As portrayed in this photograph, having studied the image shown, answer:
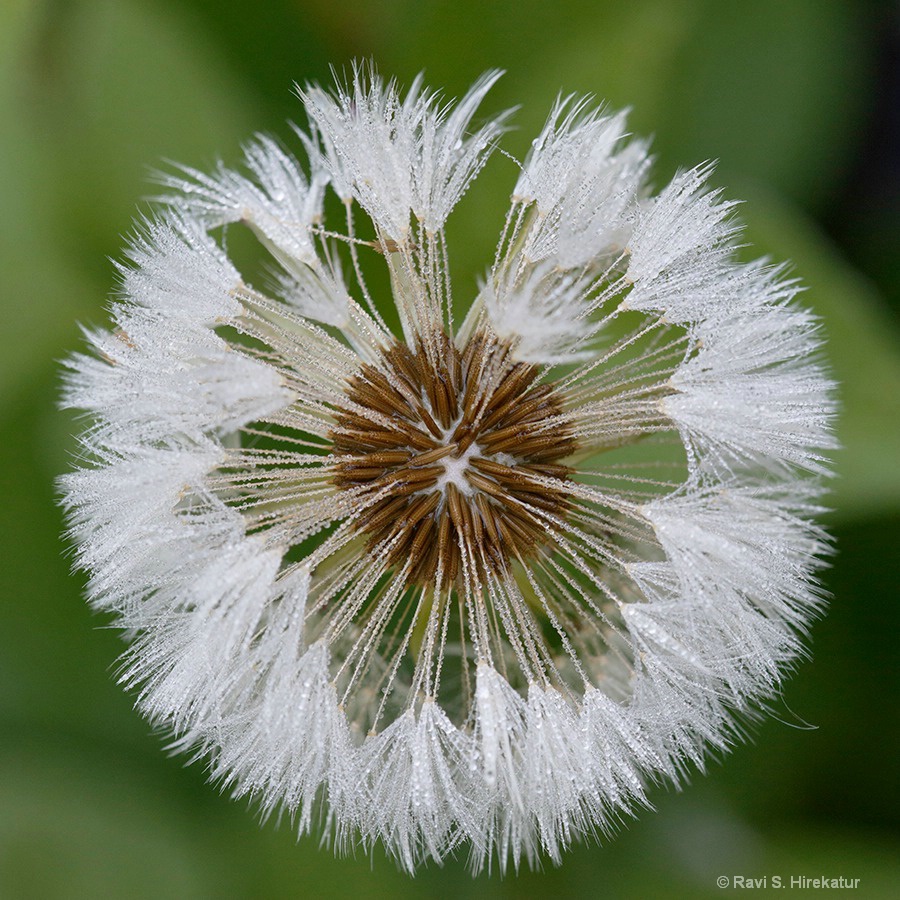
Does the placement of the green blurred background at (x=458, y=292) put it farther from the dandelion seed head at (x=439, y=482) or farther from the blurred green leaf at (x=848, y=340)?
the dandelion seed head at (x=439, y=482)

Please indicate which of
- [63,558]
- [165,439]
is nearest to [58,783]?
[63,558]

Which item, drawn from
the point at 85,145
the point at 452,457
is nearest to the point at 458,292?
the point at 452,457

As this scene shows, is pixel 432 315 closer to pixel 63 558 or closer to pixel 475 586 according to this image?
pixel 475 586

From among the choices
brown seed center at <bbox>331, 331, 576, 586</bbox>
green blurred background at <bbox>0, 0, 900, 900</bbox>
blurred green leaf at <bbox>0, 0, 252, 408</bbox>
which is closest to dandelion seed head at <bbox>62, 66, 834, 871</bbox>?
brown seed center at <bbox>331, 331, 576, 586</bbox>

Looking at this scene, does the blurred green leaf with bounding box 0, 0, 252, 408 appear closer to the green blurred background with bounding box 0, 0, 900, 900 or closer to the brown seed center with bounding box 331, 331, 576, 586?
Answer: the green blurred background with bounding box 0, 0, 900, 900

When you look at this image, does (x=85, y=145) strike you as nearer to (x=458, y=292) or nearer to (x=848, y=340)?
(x=458, y=292)

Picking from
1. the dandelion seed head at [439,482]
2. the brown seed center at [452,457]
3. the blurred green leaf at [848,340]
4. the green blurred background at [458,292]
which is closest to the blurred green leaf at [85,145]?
the green blurred background at [458,292]
